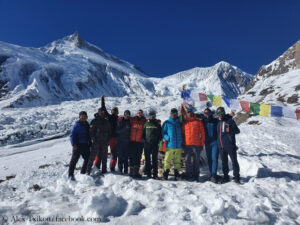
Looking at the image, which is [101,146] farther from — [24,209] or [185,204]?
[185,204]

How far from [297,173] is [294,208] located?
103 inches

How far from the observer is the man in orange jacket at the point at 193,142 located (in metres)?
5.66

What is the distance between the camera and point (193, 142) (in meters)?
5.65

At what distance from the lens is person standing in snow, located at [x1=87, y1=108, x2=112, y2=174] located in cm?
568

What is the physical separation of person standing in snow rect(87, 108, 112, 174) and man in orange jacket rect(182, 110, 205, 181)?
2.24 meters

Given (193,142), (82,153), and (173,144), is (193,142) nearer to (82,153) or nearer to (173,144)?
(173,144)

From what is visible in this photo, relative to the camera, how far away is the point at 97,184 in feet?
16.8

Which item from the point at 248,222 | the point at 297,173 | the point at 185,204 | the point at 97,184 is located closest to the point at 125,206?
the point at 185,204

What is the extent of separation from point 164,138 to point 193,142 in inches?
31.4

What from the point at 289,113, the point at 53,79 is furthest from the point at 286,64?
the point at 53,79

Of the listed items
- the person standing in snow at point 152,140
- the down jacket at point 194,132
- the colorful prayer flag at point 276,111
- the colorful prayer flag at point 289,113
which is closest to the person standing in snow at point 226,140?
the down jacket at point 194,132

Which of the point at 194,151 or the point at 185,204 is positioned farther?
the point at 194,151

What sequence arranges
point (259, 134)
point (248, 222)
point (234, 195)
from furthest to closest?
1. point (259, 134)
2. point (234, 195)
3. point (248, 222)

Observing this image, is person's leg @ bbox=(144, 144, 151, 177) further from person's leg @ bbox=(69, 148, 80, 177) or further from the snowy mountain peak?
the snowy mountain peak
